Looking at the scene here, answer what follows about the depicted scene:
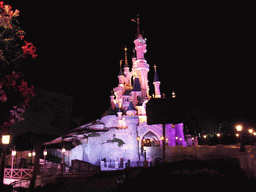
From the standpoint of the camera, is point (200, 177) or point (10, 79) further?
point (200, 177)

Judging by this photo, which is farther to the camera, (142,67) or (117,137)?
(142,67)

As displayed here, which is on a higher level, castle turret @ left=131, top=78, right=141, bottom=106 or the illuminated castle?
castle turret @ left=131, top=78, right=141, bottom=106

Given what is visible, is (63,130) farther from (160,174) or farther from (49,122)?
(160,174)

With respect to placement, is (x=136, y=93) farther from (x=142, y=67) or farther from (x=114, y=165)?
(x=114, y=165)

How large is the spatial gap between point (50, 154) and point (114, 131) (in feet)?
37.9

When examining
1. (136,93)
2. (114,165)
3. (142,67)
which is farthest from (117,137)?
(142,67)

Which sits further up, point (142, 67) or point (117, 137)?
point (142, 67)

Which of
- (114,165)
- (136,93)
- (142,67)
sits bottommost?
(114,165)

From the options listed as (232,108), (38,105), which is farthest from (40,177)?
(232,108)

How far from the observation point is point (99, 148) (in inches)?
1304

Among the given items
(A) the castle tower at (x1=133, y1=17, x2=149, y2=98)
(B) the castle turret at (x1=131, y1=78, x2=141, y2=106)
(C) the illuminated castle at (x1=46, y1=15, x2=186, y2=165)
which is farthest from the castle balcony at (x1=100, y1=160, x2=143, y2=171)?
(A) the castle tower at (x1=133, y1=17, x2=149, y2=98)

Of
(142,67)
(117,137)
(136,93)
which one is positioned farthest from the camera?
(142,67)

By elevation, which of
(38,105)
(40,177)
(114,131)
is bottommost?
(40,177)

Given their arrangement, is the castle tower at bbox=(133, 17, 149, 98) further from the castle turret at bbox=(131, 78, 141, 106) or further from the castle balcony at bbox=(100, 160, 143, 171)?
the castle balcony at bbox=(100, 160, 143, 171)
